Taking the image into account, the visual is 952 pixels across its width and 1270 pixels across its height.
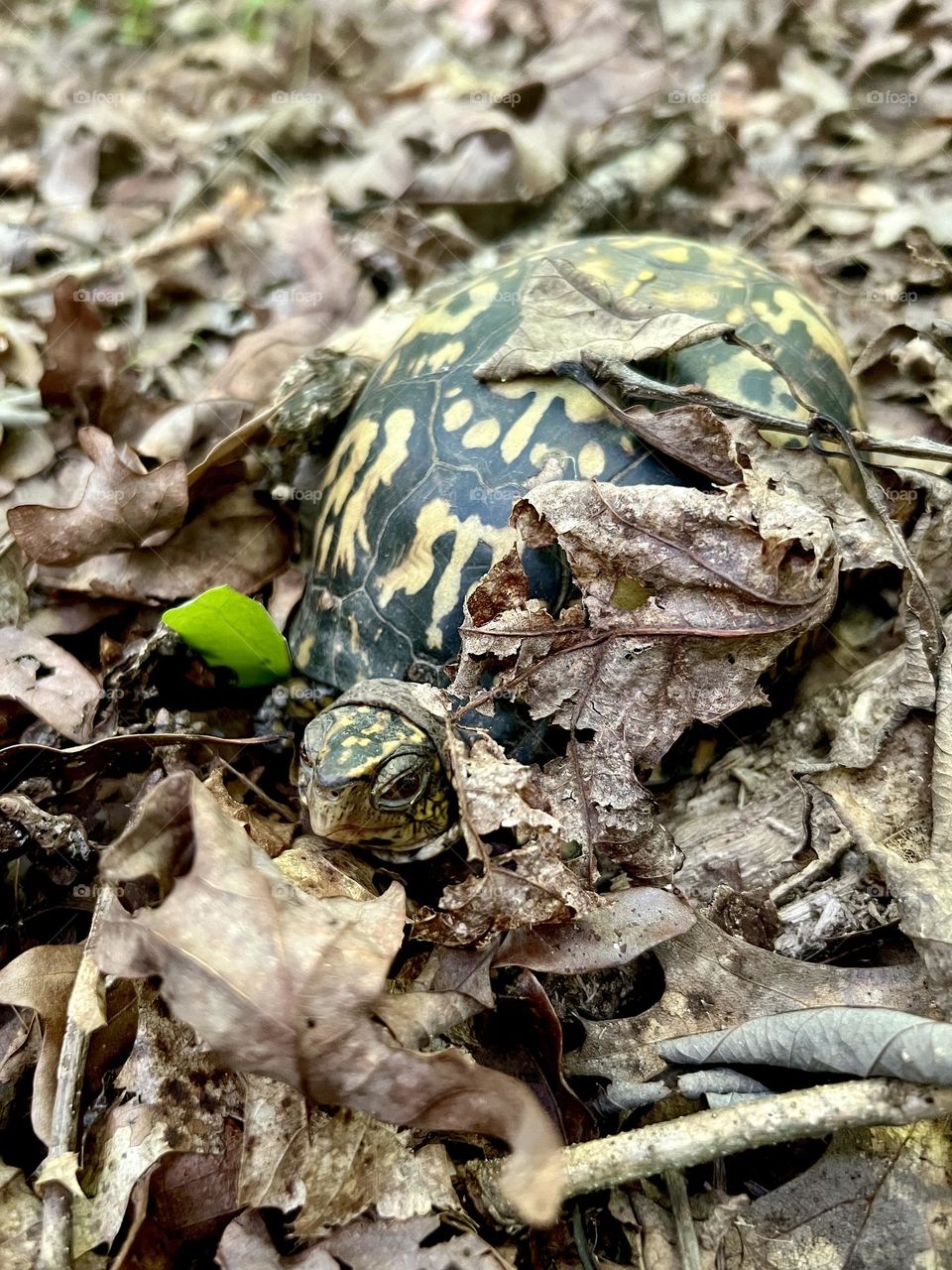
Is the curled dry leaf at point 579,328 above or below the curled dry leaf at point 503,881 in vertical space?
above

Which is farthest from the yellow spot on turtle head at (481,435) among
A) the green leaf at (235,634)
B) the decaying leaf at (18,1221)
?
the decaying leaf at (18,1221)

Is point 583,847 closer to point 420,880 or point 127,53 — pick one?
point 420,880

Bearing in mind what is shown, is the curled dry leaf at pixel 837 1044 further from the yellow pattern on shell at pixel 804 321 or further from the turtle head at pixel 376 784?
the yellow pattern on shell at pixel 804 321

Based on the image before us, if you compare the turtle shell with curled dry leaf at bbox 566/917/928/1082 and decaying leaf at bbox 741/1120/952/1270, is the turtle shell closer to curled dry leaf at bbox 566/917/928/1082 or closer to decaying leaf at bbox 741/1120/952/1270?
curled dry leaf at bbox 566/917/928/1082

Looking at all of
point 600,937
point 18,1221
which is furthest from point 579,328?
point 18,1221

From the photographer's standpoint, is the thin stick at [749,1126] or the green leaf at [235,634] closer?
the thin stick at [749,1126]

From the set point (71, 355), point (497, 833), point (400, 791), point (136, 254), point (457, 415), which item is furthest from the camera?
point (136, 254)

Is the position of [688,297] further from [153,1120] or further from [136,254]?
[136,254]

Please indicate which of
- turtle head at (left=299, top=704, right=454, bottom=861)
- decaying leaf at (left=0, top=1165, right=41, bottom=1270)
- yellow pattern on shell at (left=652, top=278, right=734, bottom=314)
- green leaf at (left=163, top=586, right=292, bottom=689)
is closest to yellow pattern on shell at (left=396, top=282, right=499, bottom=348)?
yellow pattern on shell at (left=652, top=278, right=734, bottom=314)
